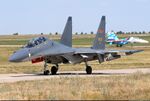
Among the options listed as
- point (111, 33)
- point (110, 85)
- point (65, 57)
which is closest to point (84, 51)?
point (65, 57)

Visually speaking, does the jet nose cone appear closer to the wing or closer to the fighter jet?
the fighter jet

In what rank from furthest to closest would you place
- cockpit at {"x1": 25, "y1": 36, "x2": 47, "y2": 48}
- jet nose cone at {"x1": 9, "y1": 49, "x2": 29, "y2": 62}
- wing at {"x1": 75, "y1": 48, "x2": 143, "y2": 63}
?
wing at {"x1": 75, "y1": 48, "x2": 143, "y2": 63}
cockpit at {"x1": 25, "y1": 36, "x2": 47, "y2": 48}
jet nose cone at {"x1": 9, "y1": 49, "x2": 29, "y2": 62}

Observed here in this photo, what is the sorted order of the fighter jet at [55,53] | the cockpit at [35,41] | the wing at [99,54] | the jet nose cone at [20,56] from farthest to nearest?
the wing at [99,54] → the cockpit at [35,41] → the fighter jet at [55,53] → the jet nose cone at [20,56]

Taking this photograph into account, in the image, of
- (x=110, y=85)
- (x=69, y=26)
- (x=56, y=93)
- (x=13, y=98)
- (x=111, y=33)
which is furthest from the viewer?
(x=111, y=33)

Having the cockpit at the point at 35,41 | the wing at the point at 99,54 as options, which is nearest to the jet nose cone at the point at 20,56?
the cockpit at the point at 35,41

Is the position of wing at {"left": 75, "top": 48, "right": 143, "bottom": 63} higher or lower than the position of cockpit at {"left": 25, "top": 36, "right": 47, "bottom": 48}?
lower

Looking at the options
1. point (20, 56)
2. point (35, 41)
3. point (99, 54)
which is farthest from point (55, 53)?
point (99, 54)

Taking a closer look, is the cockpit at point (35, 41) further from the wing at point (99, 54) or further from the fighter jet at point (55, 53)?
the wing at point (99, 54)

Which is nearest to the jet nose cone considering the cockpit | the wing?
the cockpit

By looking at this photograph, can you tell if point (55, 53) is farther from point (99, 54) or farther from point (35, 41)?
point (99, 54)

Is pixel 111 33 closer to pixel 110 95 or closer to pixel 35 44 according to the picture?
pixel 35 44

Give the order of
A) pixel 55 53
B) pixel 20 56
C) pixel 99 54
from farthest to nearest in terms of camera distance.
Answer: pixel 99 54 < pixel 55 53 < pixel 20 56

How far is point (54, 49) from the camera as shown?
3278 centimetres

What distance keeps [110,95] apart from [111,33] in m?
96.0
